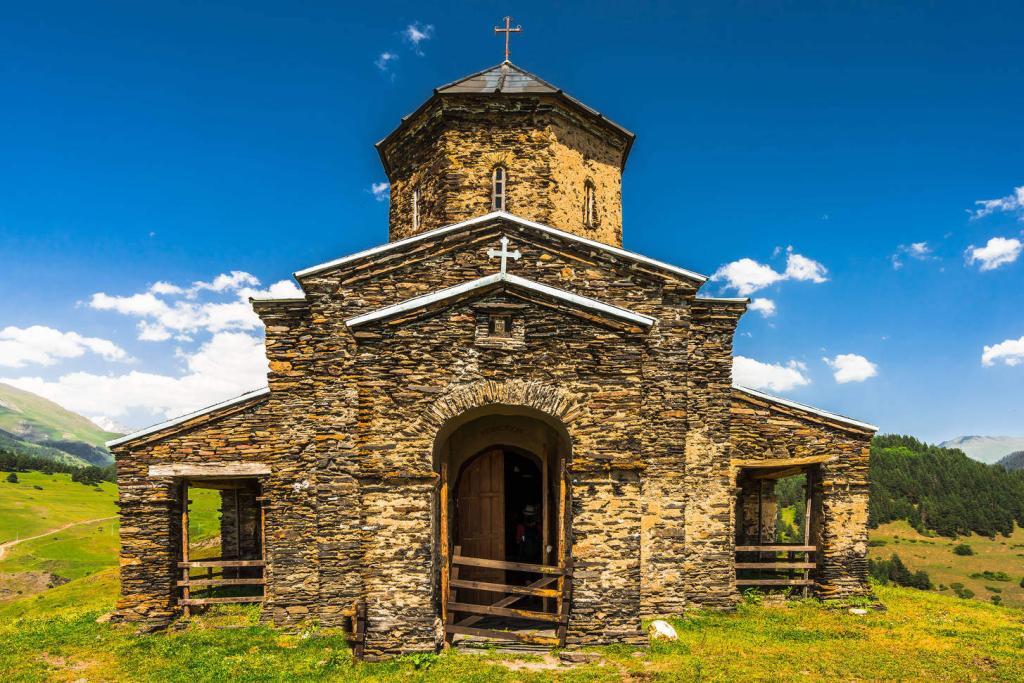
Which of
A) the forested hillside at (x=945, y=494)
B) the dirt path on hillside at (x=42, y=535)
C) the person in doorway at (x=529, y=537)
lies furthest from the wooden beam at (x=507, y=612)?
the forested hillside at (x=945, y=494)

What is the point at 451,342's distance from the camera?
912cm

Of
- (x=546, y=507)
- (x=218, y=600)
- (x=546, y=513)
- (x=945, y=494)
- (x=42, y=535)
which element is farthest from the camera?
(x=945, y=494)

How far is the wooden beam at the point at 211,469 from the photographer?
11469 mm

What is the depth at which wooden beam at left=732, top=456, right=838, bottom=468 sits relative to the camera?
11992mm

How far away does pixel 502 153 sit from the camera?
45.9 ft

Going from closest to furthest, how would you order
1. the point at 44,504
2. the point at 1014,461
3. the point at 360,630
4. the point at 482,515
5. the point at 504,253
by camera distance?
the point at 360,630, the point at 504,253, the point at 482,515, the point at 44,504, the point at 1014,461

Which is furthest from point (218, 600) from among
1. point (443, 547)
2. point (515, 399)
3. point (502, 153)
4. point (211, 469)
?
point (502, 153)

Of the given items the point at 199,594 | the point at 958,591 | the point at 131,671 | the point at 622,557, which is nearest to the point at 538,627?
the point at 622,557

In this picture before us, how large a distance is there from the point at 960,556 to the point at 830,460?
47419 millimetres

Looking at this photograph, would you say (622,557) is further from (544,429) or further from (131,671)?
(131,671)

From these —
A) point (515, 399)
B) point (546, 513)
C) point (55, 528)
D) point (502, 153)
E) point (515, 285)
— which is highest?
point (502, 153)

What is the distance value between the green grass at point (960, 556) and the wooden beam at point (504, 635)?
37.9 m

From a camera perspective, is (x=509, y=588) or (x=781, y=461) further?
(x=781, y=461)

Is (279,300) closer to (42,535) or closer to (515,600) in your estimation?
(515,600)
